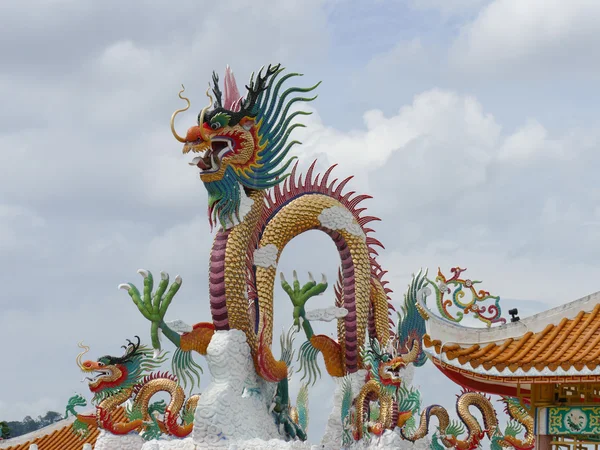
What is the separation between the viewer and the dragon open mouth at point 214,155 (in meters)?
15.0

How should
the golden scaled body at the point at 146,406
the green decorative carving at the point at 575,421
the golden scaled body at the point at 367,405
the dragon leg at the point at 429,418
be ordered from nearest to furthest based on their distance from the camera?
1. the green decorative carving at the point at 575,421
2. the golden scaled body at the point at 367,405
3. the golden scaled body at the point at 146,406
4. the dragon leg at the point at 429,418

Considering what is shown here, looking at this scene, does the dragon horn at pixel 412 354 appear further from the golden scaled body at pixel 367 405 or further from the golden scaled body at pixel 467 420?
the golden scaled body at pixel 467 420

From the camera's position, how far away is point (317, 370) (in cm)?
1642

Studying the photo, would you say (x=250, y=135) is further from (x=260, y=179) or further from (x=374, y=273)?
(x=374, y=273)

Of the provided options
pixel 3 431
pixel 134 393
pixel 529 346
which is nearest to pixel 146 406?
pixel 134 393

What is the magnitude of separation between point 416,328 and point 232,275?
13.7 feet

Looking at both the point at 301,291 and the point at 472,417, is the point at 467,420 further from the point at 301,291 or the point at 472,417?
the point at 301,291

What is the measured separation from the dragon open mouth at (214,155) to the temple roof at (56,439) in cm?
622

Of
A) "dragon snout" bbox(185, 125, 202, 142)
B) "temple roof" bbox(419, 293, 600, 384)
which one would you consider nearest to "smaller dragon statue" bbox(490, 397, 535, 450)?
"dragon snout" bbox(185, 125, 202, 142)

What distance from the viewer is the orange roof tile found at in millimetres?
8203

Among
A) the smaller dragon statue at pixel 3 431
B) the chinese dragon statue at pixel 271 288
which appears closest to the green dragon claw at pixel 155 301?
the chinese dragon statue at pixel 271 288

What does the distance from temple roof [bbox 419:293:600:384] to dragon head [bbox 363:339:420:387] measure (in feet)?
17.2

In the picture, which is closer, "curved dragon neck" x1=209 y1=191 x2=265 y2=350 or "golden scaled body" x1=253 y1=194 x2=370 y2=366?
"curved dragon neck" x1=209 y1=191 x2=265 y2=350

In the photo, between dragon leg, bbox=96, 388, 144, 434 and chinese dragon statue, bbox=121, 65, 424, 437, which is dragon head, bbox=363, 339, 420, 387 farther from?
dragon leg, bbox=96, 388, 144, 434
